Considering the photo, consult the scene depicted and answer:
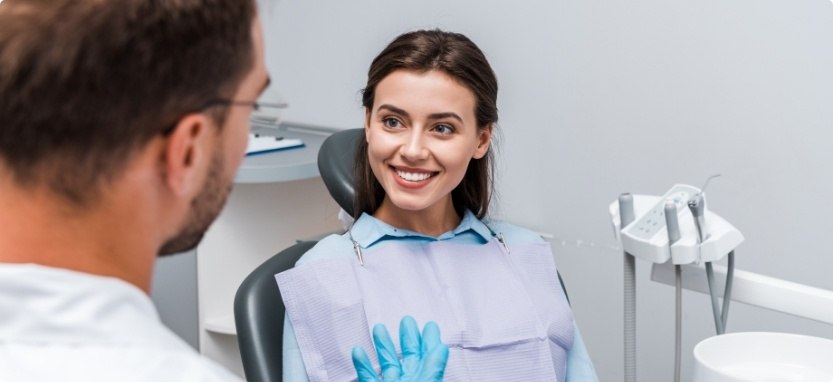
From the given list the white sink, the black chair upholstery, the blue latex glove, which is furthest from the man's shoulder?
the white sink

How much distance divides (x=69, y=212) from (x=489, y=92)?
1.02 m

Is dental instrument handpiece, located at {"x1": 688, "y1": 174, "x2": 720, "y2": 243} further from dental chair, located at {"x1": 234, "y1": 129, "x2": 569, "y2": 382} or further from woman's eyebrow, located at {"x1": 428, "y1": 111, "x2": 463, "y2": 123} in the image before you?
dental chair, located at {"x1": 234, "y1": 129, "x2": 569, "y2": 382}

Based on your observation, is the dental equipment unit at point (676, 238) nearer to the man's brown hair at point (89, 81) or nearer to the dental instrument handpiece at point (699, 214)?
the dental instrument handpiece at point (699, 214)

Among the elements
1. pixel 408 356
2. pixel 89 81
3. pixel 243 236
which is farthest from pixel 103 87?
pixel 243 236

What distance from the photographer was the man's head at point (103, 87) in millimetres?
791

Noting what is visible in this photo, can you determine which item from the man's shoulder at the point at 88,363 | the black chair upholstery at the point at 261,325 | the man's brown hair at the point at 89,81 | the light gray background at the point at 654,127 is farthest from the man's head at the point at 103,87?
the light gray background at the point at 654,127

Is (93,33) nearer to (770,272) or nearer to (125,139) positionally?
(125,139)

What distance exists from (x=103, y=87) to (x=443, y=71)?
3.07 feet

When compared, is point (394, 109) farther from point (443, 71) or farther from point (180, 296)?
point (180, 296)

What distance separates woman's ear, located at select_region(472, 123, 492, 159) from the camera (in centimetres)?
176

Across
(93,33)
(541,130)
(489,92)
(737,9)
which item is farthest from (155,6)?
(541,130)

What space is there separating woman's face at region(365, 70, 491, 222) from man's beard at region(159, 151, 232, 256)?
2.45 ft

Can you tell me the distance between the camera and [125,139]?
81cm

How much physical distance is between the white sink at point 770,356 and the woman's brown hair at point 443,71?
520 mm
